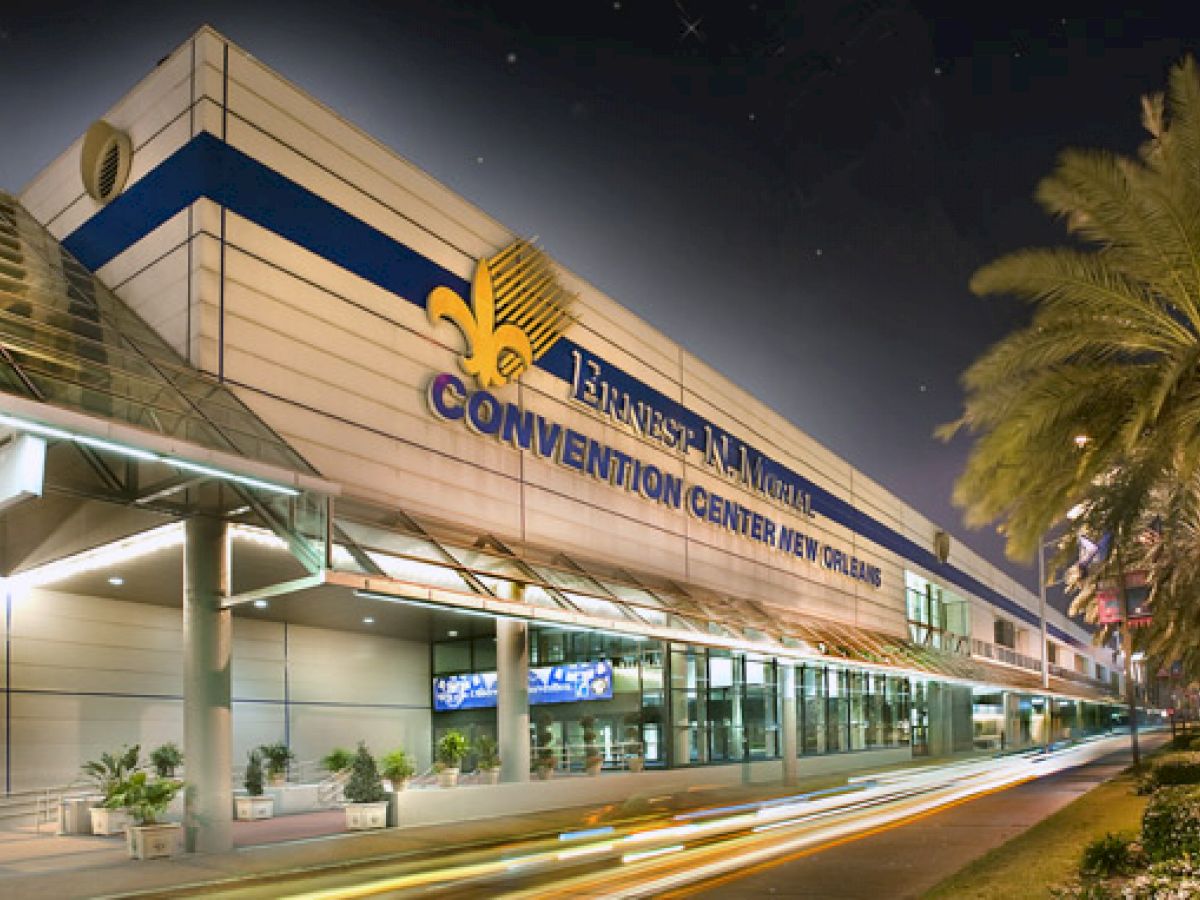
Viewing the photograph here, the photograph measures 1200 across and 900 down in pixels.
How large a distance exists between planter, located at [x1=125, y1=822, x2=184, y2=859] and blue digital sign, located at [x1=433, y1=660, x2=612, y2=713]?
16759mm

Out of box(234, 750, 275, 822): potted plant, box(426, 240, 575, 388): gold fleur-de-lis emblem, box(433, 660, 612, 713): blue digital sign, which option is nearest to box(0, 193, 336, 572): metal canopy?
box(426, 240, 575, 388): gold fleur-de-lis emblem

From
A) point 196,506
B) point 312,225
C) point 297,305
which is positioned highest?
point 312,225

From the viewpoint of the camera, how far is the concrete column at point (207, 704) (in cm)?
1731

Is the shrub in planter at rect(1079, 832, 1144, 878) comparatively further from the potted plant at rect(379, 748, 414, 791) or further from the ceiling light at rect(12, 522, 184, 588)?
the ceiling light at rect(12, 522, 184, 588)

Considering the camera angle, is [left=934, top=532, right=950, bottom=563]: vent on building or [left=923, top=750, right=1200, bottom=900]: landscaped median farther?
[left=934, top=532, right=950, bottom=563]: vent on building

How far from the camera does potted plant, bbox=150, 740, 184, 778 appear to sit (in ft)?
77.4

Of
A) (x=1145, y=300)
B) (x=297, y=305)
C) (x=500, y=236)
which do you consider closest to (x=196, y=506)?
(x=297, y=305)

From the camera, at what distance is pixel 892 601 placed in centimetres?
5403

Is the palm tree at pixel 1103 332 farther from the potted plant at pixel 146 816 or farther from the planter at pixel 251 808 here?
the planter at pixel 251 808

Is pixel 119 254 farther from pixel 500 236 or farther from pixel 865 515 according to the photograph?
pixel 865 515

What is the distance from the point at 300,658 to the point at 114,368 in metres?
16.2

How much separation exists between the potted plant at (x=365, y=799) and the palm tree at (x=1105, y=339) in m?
11.5

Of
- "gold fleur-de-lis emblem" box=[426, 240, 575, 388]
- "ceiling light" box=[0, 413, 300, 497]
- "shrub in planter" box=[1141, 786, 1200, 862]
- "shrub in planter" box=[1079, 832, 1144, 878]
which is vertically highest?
"gold fleur-de-lis emblem" box=[426, 240, 575, 388]

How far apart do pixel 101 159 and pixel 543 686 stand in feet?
63.4
